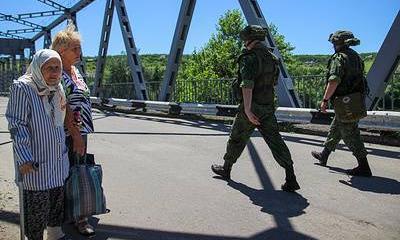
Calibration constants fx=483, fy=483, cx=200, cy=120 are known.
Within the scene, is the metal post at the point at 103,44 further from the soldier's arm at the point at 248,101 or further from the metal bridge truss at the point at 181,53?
the soldier's arm at the point at 248,101

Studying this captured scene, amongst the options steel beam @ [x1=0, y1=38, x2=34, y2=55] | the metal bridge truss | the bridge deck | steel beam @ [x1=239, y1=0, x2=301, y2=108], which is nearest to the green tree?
steel beam @ [x1=0, y1=38, x2=34, y2=55]

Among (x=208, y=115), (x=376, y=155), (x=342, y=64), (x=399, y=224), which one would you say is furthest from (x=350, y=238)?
(x=208, y=115)

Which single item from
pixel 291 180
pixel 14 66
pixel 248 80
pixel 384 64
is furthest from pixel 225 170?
pixel 14 66

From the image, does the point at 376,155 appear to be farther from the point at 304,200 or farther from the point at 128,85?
the point at 128,85

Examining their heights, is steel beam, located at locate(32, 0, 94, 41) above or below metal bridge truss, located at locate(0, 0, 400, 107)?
above

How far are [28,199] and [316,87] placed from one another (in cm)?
982

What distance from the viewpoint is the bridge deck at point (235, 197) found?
4.07 metres

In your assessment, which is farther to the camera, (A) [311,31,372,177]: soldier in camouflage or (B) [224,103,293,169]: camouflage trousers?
(A) [311,31,372,177]: soldier in camouflage

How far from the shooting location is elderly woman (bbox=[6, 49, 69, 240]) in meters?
3.17

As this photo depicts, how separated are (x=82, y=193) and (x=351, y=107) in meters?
3.66

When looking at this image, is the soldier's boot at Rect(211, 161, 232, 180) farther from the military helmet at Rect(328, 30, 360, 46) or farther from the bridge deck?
the military helmet at Rect(328, 30, 360, 46)

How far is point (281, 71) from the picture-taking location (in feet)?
36.2

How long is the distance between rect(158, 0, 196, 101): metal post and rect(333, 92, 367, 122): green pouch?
8.62 metres

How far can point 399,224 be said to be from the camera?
4.21m
